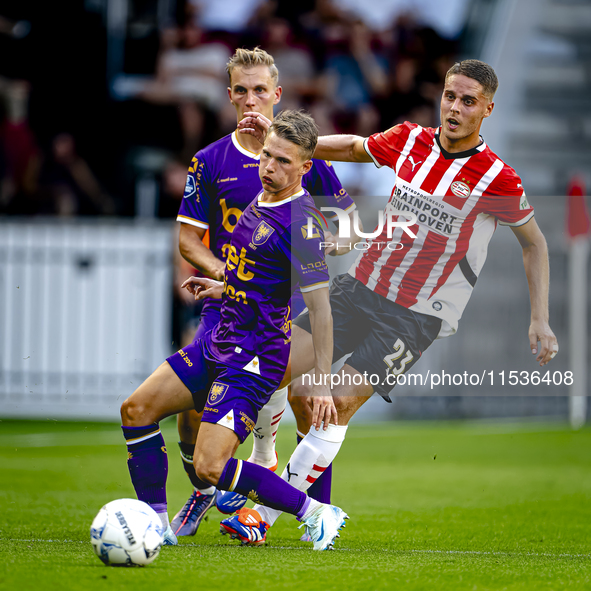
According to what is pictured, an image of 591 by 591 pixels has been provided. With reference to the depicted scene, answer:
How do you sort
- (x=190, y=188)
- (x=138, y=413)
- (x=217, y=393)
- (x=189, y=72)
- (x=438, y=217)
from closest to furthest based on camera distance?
(x=217, y=393) → (x=138, y=413) → (x=438, y=217) → (x=190, y=188) → (x=189, y=72)

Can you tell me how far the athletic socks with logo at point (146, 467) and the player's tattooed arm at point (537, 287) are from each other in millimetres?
1948

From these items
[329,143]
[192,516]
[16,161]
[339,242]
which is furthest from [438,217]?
[16,161]

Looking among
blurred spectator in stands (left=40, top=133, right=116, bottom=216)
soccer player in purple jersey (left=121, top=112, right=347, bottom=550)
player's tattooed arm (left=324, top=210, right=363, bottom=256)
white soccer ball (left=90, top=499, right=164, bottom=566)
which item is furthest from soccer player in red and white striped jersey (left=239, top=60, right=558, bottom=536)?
blurred spectator in stands (left=40, top=133, right=116, bottom=216)

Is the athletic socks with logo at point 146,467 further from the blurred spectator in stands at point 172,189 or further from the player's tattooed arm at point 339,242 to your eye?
the blurred spectator in stands at point 172,189

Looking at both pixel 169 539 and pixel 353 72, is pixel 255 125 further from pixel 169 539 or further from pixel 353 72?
pixel 353 72

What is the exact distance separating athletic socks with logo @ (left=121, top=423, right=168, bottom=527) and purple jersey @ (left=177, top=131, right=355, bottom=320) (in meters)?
1.10

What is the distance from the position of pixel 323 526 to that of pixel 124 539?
39.7 inches

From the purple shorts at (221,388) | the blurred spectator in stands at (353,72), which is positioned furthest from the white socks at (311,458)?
the blurred spectator in stands at (353,72)

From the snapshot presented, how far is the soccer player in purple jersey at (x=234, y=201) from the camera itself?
4922 mm

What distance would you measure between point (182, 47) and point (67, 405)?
17.6 ft

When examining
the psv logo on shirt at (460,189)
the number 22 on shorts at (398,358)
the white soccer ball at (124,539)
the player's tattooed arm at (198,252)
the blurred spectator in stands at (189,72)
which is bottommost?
the white soccer ball at (124,539)

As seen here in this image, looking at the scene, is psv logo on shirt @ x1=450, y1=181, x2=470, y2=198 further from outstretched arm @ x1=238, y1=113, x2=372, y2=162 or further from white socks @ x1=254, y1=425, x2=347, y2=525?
white socks @ x1=254, y1=425, x2=347, y2=525

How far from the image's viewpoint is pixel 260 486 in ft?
13.6

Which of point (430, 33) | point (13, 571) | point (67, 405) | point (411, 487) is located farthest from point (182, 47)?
point (13, 571)
